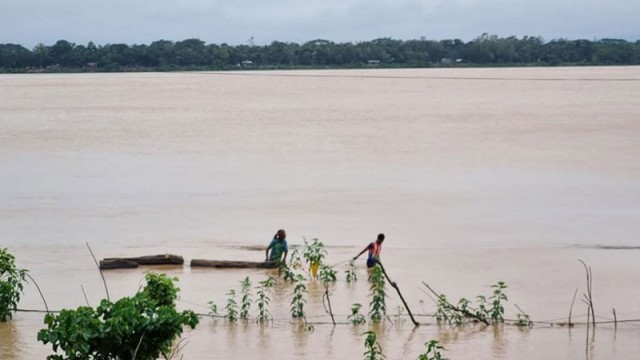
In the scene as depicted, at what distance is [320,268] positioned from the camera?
12.9m

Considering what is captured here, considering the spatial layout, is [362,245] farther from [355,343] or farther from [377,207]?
[355,343]

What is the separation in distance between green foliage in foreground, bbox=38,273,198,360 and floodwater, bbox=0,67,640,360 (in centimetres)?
263

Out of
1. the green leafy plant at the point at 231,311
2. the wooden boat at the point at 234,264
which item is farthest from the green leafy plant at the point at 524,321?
the wooden boat at the point at 234,264

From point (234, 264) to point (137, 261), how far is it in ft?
4.17

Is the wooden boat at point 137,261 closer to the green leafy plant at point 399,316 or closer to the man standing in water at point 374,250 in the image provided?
the man standing in water at point 374,250

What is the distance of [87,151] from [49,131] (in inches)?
385

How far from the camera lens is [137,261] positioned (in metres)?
13.8

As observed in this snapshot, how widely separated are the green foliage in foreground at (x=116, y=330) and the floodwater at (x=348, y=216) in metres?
2.63

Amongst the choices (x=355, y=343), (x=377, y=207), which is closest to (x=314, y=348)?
(x=355, y=343)

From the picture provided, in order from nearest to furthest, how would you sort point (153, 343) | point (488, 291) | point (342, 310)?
1. point (153, 343)
2. point (342, 310)
3. point (488, 291)

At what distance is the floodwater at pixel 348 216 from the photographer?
10445mm

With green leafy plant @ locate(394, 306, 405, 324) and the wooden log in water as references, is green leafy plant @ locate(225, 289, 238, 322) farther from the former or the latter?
the wooden log in water

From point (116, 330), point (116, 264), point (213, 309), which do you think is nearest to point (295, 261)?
point (116, 264)

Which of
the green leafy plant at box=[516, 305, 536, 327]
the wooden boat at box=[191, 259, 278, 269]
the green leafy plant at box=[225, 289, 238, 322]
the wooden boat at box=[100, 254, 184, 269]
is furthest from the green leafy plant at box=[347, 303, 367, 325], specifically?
the wooden boat at box=[100, 254, 184, 269]
